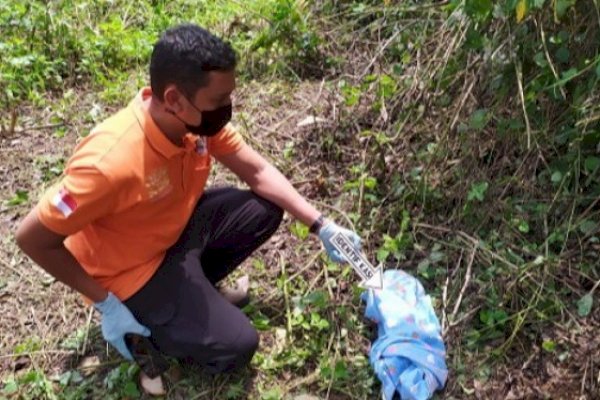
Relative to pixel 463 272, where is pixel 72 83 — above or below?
above

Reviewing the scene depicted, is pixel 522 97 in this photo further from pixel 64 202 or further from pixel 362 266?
pixel 64 202

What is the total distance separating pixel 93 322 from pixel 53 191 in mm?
831

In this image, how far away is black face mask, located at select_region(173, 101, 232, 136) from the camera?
2133 millimetres

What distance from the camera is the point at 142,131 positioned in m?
2.10

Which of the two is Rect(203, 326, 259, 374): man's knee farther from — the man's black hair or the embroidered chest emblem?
the man's black hair

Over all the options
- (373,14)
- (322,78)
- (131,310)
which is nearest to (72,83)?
(322,78)

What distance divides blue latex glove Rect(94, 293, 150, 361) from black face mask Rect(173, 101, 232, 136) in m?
0.61

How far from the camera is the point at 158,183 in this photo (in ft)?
7.12

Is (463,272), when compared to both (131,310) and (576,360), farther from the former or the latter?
(131,310)

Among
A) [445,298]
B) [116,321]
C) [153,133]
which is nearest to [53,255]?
[116,321]

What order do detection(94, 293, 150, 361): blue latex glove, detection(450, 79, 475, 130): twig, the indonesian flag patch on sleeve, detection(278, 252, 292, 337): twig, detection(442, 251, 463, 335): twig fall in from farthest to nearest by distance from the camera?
detection(450, 79, 475, 130): twig < detection(278, 252, 292, 337): twig < detection(442, 251, 463, 335): twig < detection(94, 293, 150, 361): blue latex glove < the indonesian flag patch on sleeve

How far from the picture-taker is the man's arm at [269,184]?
2547mm

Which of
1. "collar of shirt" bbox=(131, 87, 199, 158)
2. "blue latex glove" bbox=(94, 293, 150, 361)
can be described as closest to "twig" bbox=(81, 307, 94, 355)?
"blue latex glove" bbox=(94, 293, 150, 361)

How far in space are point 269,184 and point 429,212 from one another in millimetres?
657
